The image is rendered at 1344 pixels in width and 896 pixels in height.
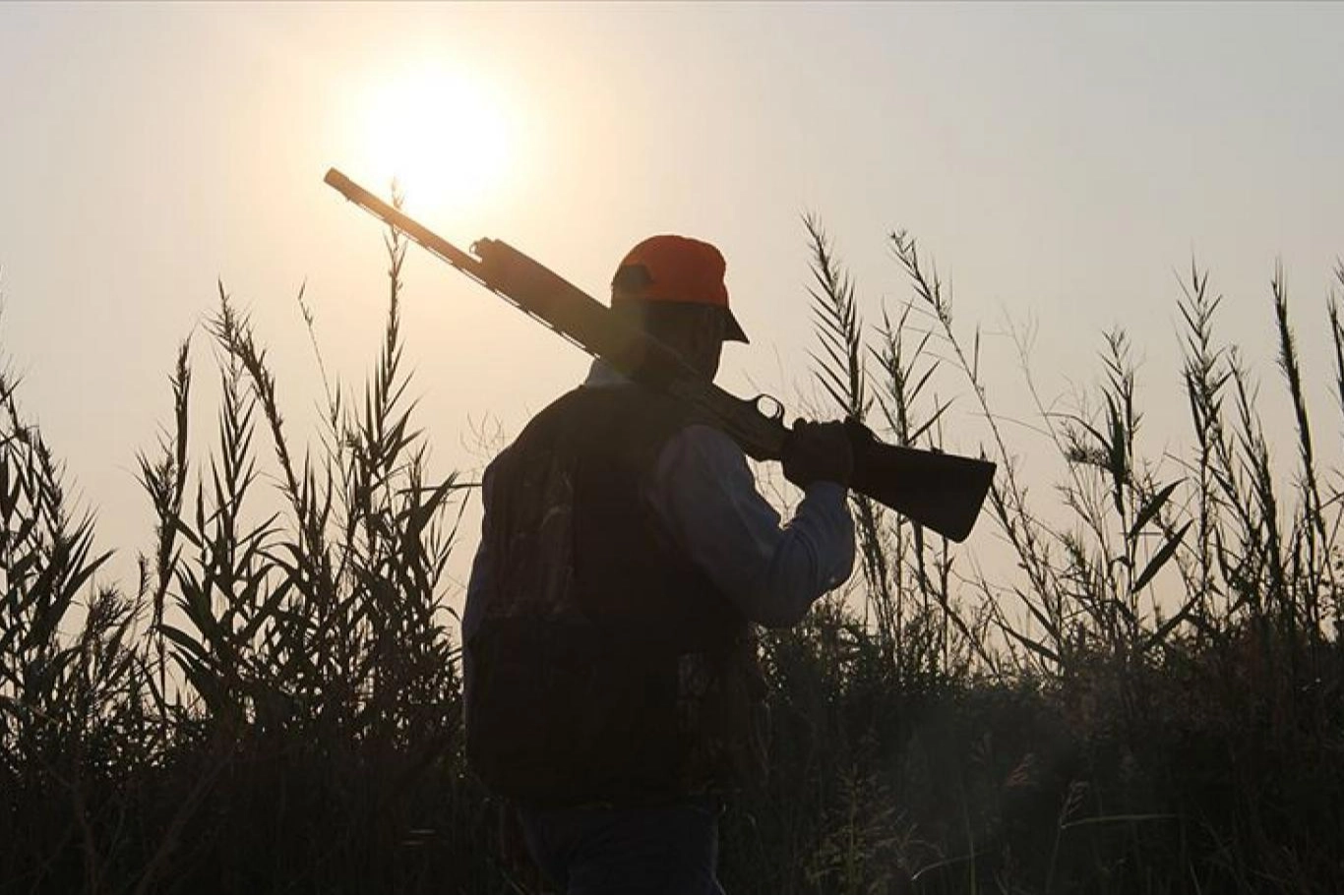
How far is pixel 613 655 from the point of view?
380 centimetres

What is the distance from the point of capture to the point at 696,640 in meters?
3.82

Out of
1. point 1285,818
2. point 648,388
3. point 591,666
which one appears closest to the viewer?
point 591,666

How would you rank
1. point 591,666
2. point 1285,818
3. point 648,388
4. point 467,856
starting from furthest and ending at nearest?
point 467,856, point 1285,818, point 648,388, point 591,666

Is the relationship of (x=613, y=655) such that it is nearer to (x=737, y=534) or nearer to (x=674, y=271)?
(x=737, y=534)

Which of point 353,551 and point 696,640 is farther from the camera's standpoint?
point 353,551

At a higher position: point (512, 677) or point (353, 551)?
point (353, 551)

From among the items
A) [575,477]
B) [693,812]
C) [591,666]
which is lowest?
[693,812]

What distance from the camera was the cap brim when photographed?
4.23 metres

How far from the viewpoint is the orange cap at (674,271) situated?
4094 millimetres

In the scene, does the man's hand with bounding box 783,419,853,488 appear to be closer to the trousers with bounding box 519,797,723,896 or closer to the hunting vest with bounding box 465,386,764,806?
the hunting vest with bounding box 465,386,764,806

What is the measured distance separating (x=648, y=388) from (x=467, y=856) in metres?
2.35

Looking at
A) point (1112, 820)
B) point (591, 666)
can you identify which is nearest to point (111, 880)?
point (591, 666)

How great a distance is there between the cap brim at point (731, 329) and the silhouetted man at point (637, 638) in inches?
14.0

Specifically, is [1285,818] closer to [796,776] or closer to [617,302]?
[796,776]
